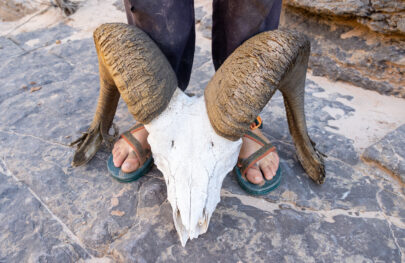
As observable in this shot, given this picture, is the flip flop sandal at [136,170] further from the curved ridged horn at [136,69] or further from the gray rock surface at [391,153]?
the gray rock surface at [391,153]

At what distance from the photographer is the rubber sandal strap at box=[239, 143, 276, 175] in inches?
76.0

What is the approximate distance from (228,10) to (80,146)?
1.27 meters

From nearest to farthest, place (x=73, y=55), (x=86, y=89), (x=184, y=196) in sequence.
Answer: (x=184, y=196), (x=86, y=89), (x=73, y=55)

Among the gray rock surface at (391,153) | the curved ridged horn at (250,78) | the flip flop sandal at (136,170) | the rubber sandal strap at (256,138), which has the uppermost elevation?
the curved ridged horn at (250,78)

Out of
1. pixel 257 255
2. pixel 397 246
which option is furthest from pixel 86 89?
pixel 397 246

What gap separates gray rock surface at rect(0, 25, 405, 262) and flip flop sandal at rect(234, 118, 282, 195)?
0.16ft

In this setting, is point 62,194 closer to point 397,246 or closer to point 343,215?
point 343,215

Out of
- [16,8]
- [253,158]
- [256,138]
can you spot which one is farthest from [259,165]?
[16,8]

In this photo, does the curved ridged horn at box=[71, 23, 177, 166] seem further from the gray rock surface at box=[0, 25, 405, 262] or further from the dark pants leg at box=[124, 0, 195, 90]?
the gray rock surface at box=[0, 25, 405, 262]

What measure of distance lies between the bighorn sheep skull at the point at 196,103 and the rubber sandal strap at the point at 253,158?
404 millimetres

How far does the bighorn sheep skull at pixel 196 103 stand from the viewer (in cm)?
131

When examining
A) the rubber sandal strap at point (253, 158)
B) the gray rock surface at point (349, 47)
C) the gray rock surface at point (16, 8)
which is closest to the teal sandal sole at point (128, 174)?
the rubber sandal strap at point (253, 158)

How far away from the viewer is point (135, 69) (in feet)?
4.48

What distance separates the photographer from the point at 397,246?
5.29 feet
